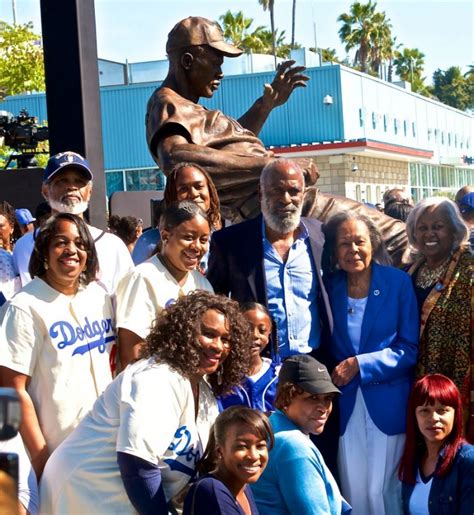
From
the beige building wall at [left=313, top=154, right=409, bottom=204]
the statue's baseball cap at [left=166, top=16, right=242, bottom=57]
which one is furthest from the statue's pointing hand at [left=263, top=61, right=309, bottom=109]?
the beige building wall at [left=313, top=154, right=409, bottom=204]

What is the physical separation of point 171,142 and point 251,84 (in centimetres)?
2572

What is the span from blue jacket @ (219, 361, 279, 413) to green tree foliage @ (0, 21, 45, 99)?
21455 mm

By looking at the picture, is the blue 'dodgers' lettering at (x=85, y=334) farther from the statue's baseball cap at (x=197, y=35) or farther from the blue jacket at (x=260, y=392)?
the statue's baseball cap at (x=197, y=35)

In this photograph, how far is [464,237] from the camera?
4.59 meters

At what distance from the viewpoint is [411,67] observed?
84062 mm

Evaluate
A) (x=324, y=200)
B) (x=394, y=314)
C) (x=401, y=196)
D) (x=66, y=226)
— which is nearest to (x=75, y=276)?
(x=66, y=226)

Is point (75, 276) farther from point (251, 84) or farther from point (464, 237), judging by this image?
point (251, 84)

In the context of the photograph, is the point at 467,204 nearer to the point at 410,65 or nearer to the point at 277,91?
the point at 277,91

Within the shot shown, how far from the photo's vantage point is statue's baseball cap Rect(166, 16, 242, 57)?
5.79 metres

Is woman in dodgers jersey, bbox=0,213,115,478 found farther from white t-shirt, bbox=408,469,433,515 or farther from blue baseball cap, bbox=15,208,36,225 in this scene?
blue baseball cap, bbox=15,208,36,225

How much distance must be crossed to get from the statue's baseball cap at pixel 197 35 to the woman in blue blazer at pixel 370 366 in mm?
1761

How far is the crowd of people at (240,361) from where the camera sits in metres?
3.37

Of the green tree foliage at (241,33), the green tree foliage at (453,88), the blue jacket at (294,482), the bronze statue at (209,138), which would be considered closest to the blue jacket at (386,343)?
the blue jacket at (294,482)

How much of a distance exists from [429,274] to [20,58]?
21.7m
